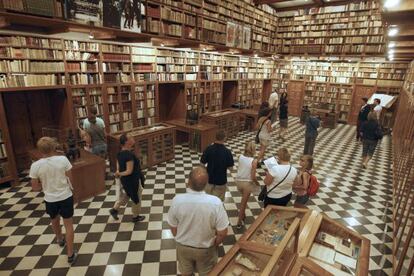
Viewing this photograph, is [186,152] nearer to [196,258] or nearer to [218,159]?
[218,159]

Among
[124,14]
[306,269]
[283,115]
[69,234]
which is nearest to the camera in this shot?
[306,269]

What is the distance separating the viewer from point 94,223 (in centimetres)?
376

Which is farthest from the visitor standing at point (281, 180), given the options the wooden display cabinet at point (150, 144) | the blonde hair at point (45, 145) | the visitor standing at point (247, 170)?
the wooden display cabinet at point (150, 144)

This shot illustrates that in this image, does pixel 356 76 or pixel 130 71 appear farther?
pixel 356 76

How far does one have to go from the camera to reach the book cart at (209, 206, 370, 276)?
6.09ft

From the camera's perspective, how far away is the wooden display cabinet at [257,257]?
1785 mm

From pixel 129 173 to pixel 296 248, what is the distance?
225 centimetres

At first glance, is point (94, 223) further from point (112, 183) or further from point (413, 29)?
point (413, 29)

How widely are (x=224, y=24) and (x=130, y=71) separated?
402 cm

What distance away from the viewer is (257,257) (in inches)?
79.0

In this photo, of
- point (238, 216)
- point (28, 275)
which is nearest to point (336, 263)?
point (238, 216)

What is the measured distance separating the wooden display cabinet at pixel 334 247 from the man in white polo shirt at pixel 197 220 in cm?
80

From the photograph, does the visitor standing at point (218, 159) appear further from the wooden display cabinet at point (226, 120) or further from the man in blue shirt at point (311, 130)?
the wooden display cabinet at point (226, 120)

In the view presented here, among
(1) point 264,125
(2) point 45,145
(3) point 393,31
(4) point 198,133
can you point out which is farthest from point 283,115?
(2) point 45,145
